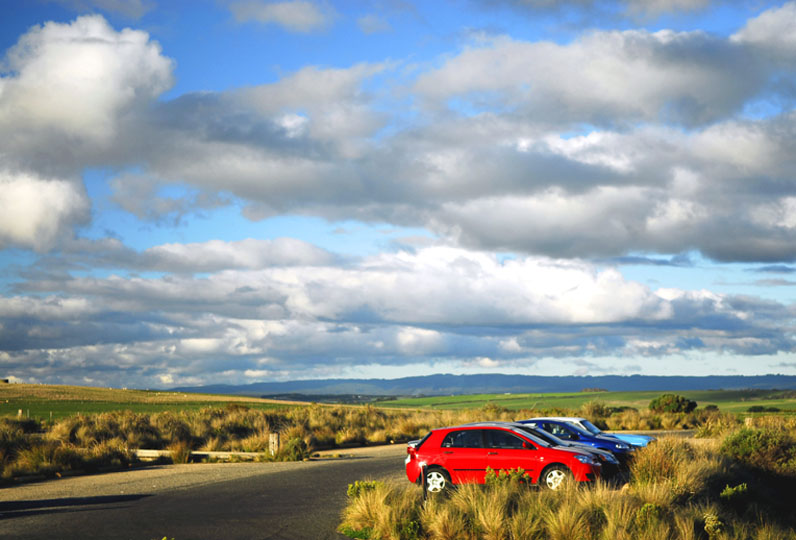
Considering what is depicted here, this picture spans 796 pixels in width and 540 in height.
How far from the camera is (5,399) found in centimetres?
7369

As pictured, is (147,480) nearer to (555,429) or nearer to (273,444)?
(273,444)

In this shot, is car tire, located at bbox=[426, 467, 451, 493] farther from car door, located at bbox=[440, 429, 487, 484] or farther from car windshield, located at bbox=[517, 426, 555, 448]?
car windshield, located at bbox=[517, 426, 555, 448]

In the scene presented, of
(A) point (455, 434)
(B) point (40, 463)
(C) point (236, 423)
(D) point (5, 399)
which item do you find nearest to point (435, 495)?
(A) point (455, 434)

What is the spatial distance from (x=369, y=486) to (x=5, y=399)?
7052cm

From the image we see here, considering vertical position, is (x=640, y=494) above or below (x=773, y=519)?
above

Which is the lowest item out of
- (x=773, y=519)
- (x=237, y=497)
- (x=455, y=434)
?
(x=773, y=519)

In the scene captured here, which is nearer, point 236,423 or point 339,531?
point 339,531

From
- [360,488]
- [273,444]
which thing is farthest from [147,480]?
[360,488]

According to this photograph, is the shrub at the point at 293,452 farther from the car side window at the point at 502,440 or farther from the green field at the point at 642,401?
the green field at the point at 642,401

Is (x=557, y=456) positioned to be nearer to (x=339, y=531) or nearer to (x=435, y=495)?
(x=435, y=495)

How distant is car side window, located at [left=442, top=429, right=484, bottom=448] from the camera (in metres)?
17.1

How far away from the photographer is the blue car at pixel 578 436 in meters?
22.6

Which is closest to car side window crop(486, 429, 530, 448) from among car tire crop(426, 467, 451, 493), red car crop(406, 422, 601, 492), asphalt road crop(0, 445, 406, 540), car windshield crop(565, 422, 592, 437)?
red car crop(406, 422, 601, 492)

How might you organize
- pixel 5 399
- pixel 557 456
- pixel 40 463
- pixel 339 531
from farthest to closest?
pixel 5 399
pixel 40 463
pixel 557 456
pixel 339 531
